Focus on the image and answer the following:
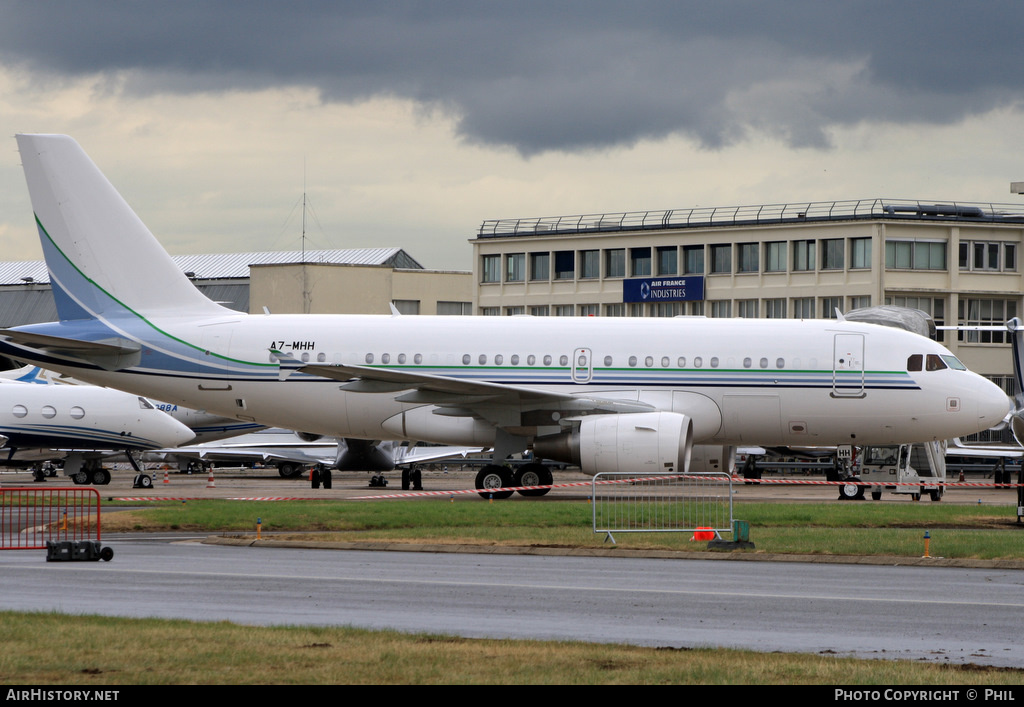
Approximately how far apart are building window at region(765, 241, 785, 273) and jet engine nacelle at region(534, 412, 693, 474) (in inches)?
2350

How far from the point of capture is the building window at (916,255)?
273 ft

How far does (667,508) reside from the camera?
72.4 feet

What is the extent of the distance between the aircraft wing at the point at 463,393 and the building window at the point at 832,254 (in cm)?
5752

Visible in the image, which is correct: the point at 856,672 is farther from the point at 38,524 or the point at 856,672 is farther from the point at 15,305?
the point at 15,305

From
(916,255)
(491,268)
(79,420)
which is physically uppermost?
(491,268)

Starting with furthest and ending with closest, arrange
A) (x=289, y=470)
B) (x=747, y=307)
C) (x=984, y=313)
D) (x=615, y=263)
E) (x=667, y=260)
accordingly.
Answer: (x=615, y=263)
(x=667, y=260)
(x=747, y=307)
(x=984, y=313)
(x=289, y=470)

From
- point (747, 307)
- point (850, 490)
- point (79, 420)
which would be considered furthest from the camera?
point (747, 307)

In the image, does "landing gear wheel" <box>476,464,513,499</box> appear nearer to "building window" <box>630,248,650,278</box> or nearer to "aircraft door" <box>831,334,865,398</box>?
"aircraft door" <box>831,334,865,398</box>

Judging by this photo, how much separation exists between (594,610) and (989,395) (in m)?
21.0

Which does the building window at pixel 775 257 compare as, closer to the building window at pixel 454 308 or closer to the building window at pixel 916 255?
the building window at pixel 916 255

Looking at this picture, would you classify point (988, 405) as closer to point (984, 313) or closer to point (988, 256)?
point (984, 313)

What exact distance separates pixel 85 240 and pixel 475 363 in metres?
9.72

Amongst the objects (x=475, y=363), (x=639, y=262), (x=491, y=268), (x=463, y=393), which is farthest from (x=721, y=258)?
(x=463, y=393)

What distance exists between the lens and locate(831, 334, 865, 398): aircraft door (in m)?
30.3
